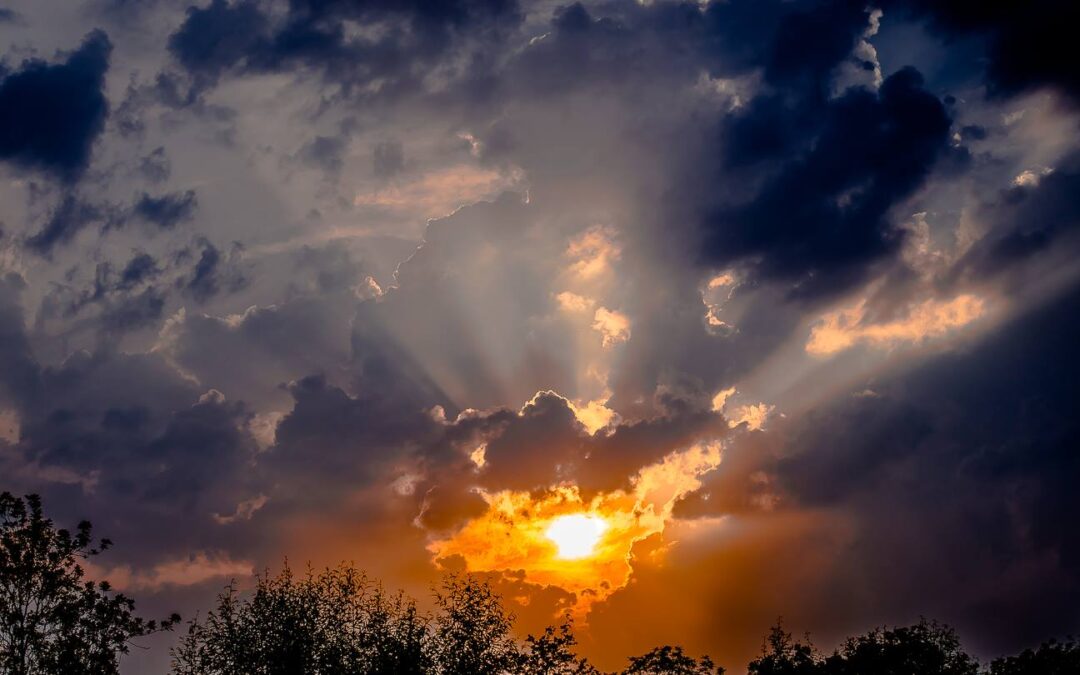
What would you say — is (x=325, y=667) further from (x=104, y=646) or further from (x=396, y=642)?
(x=104, y=646)

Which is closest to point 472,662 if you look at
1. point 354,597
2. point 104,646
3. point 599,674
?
point 354,597

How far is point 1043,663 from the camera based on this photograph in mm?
99438

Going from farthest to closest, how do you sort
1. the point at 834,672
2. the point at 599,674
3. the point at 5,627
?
the point at 834,672 → the point at 599,674 → the point at 5,627

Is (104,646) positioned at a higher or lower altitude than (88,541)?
lower

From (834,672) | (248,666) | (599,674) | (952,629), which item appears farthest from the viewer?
(952,629)

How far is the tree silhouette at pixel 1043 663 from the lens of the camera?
9606 centimetres

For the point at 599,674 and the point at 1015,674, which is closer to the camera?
the point at 599,674

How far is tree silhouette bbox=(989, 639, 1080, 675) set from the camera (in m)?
96.1

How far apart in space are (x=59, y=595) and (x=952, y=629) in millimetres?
95972

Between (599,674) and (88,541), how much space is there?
2081 inches

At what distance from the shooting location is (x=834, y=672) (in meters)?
95.6

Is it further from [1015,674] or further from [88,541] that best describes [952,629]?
[88,541]

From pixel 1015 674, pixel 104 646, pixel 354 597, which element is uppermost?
pixel 354 597

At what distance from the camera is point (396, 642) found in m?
66.8
